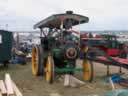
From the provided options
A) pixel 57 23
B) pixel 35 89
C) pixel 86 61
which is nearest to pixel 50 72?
pixel 35 89

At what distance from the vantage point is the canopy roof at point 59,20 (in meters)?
10.8

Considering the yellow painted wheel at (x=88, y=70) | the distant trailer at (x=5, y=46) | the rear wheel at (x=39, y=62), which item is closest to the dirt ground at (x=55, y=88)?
the yellow painted wheel at (x=88, y=70)

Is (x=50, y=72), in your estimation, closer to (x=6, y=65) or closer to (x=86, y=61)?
(x=86, y=61)

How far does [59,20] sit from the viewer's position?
11117 mm

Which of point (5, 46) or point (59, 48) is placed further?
point (5, 46)

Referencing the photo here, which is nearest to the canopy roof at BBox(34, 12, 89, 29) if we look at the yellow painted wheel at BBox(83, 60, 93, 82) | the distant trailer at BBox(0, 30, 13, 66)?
the yellow painted wheel at BBox(83, 60, 93, 82)

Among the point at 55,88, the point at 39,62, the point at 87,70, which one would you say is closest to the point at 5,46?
the point at 39,62

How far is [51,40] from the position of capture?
12.0 meters

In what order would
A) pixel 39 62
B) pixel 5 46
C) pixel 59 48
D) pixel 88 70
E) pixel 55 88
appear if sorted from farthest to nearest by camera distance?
pixel 5 46 → pixel 39 62 → pixel 88 70 → pixel 59 48 → pixel 55 88

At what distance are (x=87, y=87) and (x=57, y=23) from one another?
2.88 m

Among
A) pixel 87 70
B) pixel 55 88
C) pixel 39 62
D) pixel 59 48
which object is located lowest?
pixel 55 88

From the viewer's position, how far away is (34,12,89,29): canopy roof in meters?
10.8

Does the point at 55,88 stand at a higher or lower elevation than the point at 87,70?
lower

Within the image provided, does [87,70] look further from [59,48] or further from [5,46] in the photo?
[5,46]
